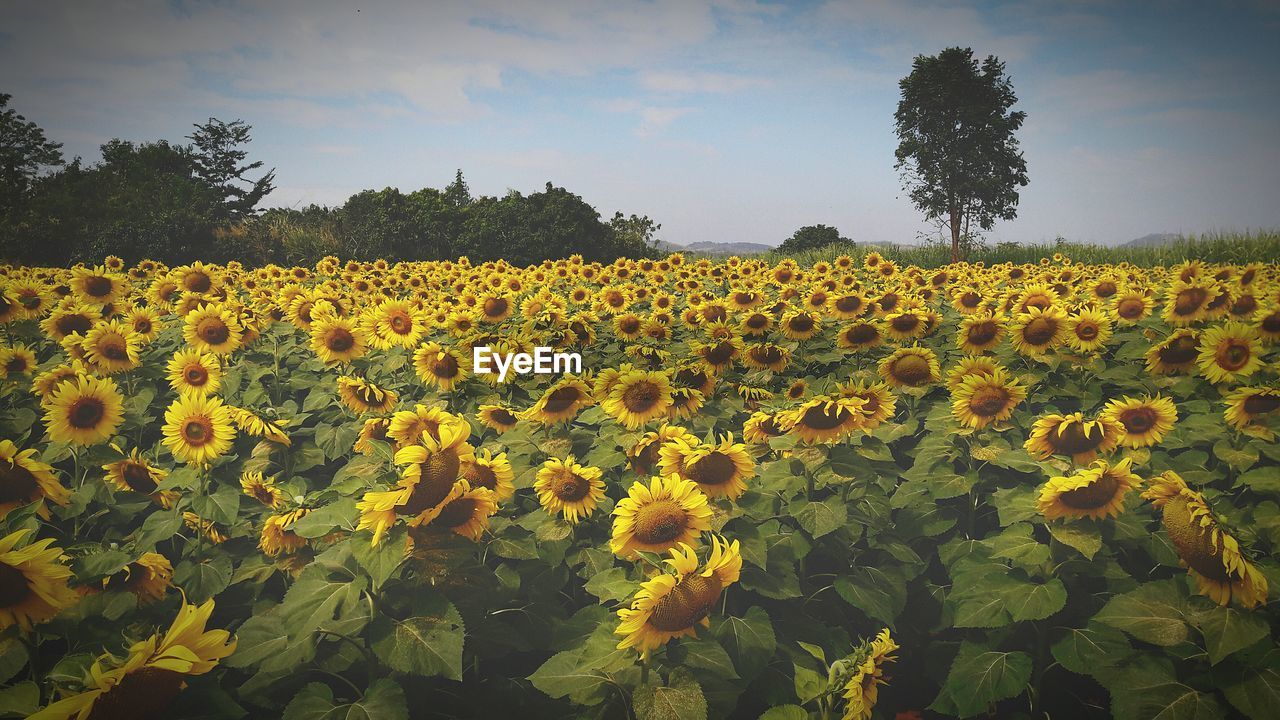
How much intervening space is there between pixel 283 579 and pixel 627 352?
2.91 metres

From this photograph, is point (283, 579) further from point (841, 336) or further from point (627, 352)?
point (841, 336)

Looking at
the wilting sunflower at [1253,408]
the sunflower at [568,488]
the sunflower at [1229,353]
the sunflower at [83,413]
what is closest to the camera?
the sunflower at [568,488]

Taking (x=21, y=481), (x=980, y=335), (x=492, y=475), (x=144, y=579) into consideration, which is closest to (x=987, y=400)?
(x=980, y=335)

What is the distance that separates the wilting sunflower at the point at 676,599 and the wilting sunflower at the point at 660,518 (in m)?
0.15

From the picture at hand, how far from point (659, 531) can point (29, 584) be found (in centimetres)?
185

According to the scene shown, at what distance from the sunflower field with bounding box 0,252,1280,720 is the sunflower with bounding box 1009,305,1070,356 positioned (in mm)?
21

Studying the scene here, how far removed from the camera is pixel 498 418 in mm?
3572

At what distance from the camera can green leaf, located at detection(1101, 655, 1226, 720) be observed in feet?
6.62

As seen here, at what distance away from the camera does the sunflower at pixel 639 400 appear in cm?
324

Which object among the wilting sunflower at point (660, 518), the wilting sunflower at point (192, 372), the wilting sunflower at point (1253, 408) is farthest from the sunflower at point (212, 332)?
the wilting sunflower at point (1253, 408)

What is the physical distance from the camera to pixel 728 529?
2.54 m

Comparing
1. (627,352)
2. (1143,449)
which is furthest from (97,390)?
(1143,449)

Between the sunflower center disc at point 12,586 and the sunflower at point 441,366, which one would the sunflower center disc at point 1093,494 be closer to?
the sunflower center disc at point 12,586

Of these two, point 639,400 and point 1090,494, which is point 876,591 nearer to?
point 1090,494
